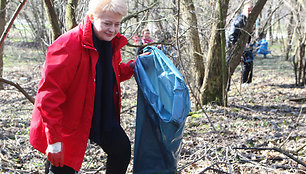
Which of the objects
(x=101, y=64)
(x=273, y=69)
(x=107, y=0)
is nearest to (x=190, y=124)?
(x=101, y=64)

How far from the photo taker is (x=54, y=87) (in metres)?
1.96

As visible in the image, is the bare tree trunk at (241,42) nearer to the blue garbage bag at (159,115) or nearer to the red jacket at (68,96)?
the blue garbage bag at (159,115)

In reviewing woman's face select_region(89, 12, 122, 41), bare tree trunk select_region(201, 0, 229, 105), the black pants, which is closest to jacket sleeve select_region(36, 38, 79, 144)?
woman's face select_region(89, 12, 122, 41)

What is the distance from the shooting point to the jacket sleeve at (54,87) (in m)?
1.94

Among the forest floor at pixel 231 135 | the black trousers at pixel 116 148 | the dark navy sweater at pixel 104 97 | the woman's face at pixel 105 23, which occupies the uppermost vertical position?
the woman's face at pixel 105 23

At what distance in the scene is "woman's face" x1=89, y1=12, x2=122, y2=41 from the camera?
80.4 inches

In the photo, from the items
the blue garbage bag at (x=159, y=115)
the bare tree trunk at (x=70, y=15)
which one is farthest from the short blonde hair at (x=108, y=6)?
the bare tree trunk at (x=70, y=15)

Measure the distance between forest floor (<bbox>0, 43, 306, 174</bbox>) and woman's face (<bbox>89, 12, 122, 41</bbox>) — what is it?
1074 millimetres

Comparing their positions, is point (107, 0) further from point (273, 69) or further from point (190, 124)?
point (273, 69)

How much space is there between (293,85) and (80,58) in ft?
23.2

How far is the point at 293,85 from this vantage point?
7961 mm

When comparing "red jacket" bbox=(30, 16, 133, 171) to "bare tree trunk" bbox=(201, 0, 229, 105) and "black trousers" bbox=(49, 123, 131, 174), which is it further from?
"bare tree trunk" bbox=(201, 0, 229, 105)

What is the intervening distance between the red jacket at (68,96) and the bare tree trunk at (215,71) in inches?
138

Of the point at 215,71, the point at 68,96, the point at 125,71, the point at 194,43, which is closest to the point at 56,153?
the point at 68,96
